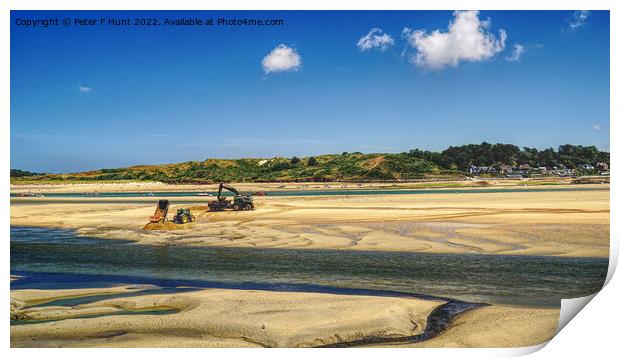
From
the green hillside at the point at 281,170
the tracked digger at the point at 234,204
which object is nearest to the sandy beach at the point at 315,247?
the tracked digger at the point at 234,204

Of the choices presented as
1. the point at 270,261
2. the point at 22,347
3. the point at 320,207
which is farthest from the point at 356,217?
the point at 22,347

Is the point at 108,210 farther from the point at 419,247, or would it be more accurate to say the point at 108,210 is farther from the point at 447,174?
the point at 447,174

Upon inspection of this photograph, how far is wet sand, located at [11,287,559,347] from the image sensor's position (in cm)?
783

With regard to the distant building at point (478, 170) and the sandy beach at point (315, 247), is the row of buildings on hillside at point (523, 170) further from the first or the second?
the sandy beach at point (315, 247)

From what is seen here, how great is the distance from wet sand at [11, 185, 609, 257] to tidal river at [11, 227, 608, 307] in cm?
84

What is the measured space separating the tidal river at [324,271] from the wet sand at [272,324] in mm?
962

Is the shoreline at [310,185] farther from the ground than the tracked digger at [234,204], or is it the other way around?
the shoreline at [310,185]

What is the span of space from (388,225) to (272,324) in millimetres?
9672

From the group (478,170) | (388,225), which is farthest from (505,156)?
(388,225)

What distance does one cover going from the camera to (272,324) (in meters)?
8.32

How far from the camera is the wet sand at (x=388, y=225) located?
1417 centimetres

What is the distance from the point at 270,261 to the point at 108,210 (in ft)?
44.5

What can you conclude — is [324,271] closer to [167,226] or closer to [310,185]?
[167,226]

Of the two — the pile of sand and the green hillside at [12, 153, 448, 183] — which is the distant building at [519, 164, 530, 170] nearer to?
the green hillside at [12, 153, 448, 183]
